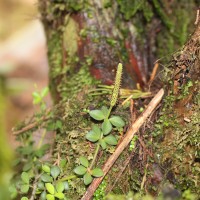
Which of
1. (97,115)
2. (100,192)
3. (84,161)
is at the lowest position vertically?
(100,192)

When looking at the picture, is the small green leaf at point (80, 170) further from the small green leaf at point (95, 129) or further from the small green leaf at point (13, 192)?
the small green leaf at point (13, 192)

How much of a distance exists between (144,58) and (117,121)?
2.17 feet

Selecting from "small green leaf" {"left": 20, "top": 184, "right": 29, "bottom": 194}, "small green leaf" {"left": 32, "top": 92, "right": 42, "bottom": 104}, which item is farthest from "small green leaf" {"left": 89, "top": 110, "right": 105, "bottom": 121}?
"small green leaf" {"left": 32, "top": 92, "right": 42, "bottom": 104}

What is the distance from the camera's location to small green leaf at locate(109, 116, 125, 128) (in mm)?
1361

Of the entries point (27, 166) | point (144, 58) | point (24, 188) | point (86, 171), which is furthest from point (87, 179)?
point (144, 58)

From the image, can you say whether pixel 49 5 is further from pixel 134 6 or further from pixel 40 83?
pixel 40 83

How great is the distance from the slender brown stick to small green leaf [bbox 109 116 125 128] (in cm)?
5

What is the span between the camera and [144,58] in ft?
6.38

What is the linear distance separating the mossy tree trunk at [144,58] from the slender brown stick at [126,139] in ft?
0.12

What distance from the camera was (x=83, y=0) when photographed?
183cm

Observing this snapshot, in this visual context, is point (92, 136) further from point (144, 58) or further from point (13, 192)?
point (144, 58)

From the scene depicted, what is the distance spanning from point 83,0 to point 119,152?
805 millimetres

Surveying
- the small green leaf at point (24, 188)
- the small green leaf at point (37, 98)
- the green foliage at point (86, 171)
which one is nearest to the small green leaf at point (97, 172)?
the green foliage at point (86, 171)

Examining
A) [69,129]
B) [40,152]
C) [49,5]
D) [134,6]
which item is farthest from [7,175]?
[134,6]
